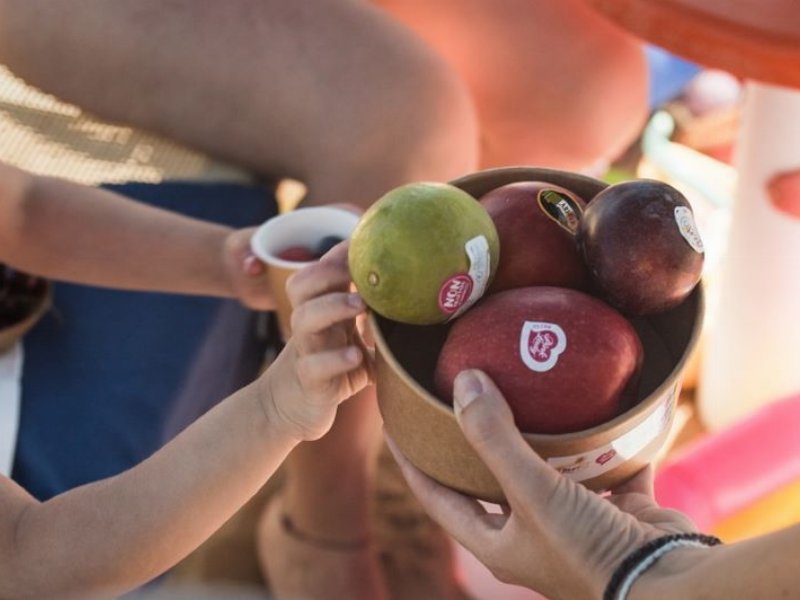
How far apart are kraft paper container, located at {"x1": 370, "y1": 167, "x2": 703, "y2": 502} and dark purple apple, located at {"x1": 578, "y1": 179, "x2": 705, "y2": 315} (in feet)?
0.10

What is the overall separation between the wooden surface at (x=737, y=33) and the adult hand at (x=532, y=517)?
1.40 ft

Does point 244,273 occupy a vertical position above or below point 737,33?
below

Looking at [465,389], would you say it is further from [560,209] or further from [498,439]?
[560,209]

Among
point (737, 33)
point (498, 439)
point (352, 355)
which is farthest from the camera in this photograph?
point (737, 33)

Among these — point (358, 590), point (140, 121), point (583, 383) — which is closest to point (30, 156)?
point (140, 121)

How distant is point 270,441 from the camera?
0.76 m

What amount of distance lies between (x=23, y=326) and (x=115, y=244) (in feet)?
0.41

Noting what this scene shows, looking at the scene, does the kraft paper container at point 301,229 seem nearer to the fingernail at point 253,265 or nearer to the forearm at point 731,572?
the fingernail at point 253,265

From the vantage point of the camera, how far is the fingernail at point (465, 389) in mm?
587

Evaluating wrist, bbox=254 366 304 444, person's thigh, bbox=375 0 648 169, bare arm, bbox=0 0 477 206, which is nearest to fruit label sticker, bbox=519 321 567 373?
wrist, bbox=254 366 304 444

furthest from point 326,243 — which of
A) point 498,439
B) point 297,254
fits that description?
point 498,439

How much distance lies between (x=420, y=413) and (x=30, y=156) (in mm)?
818

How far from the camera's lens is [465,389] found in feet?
1.95

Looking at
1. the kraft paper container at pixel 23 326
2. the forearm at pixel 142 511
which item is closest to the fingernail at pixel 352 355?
the forearm at pixel 142 511
